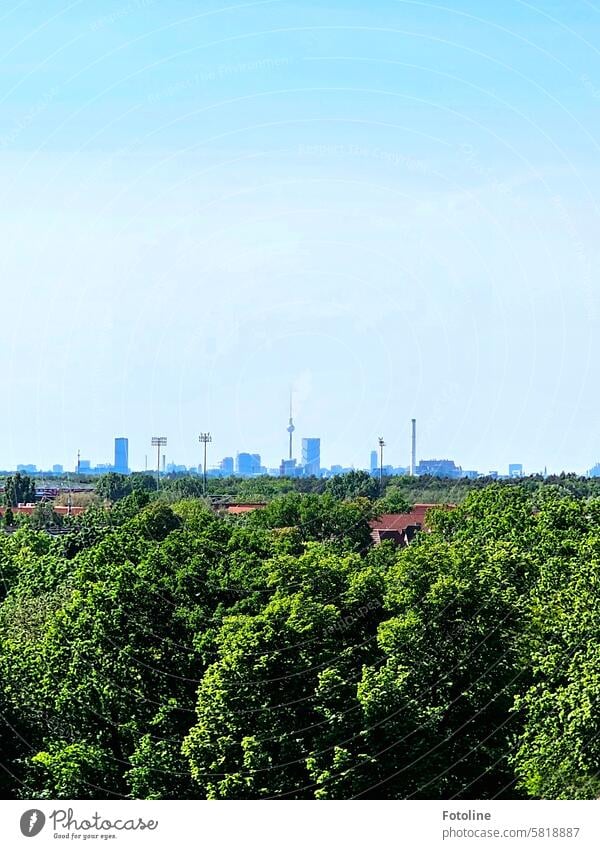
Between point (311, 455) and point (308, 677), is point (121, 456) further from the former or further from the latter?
point (308, 677)

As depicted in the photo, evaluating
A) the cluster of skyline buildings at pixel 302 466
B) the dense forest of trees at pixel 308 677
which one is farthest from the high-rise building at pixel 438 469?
the dense forest of trees at pixel 308 677

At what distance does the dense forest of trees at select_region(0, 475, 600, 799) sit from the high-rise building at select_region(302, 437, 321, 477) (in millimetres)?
36678

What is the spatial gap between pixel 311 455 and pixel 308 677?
5133 centimetres

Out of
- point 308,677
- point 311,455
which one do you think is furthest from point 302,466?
point 308,677

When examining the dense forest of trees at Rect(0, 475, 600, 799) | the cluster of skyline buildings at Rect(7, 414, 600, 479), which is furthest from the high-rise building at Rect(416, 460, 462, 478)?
the dense forest of trees at Rect(0, 475, 600, 799)

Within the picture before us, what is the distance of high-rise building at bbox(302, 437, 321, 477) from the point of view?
72.4 m

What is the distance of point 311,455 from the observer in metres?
78.1

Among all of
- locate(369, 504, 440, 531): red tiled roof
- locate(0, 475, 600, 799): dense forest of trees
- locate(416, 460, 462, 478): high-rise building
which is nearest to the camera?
locate(0, 475, 600, 799): dense forest of trees

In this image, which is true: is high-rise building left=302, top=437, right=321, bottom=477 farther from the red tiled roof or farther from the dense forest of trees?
the dense forest of trees

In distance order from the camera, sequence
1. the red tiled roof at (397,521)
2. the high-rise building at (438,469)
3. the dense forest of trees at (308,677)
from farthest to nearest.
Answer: the high-rise building at (438,469) < the red tiled roof at (397,521) < the dense forest of trees at (308,677)

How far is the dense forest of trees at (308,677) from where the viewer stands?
24734 mm

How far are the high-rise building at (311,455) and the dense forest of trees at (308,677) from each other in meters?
36.7

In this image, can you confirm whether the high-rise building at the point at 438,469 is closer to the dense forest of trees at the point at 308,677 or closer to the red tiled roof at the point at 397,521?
the red tiled roof at the point at 397,521

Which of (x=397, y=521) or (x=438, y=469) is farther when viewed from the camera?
(x=438, y=469)
